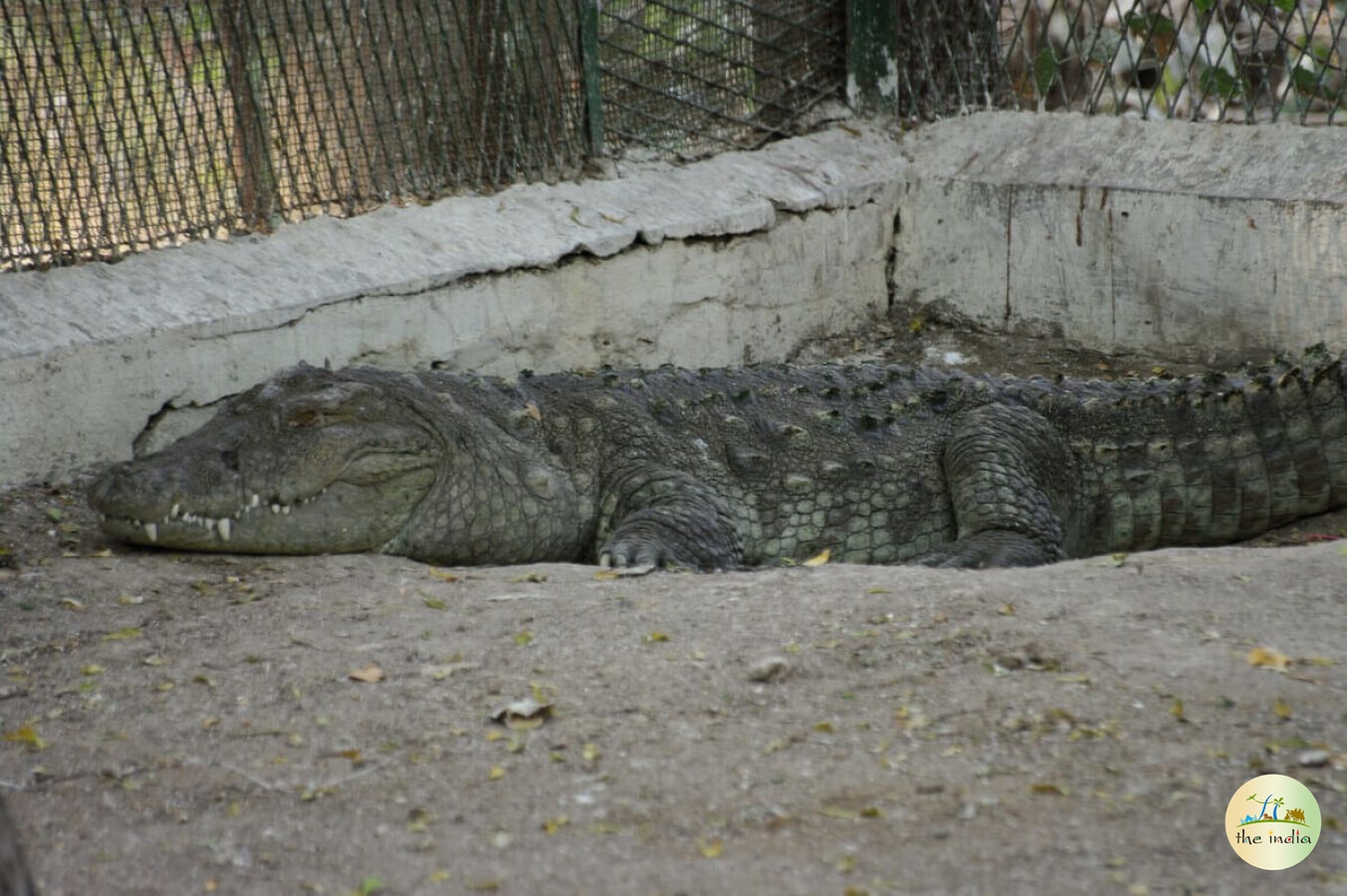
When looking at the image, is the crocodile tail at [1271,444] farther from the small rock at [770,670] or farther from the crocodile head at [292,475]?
the crocodile head at [292,475]

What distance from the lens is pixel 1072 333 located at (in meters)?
7.35

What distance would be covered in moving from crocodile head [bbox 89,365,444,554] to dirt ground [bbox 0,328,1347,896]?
0.80 ft

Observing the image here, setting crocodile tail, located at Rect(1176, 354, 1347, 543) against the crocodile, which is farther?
crocodile tail, located at Rect(1176, 354, 1347, 543)

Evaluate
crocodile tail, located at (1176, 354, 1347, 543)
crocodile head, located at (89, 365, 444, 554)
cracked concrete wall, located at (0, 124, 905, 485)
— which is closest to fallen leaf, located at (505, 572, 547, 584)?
crocodile head, located at (89, 365, 444, 554)

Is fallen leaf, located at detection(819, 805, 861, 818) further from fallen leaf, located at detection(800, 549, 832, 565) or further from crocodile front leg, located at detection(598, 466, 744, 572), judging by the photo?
fallen leaf, located at detection(800, 549, 832, 565)

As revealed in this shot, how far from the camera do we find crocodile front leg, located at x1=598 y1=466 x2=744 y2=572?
4.84m

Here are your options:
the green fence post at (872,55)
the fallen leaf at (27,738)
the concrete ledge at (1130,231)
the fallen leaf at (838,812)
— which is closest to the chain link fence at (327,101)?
the green fence post at (872,55)

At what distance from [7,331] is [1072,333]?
5.08 m

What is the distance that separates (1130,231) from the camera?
6.96m

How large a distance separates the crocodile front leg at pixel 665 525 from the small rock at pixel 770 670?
129 centimetres

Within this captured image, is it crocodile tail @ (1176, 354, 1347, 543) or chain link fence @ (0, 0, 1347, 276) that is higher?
chain link fence @ (0, 0, 1347, 276)

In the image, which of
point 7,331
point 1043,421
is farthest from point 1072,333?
point 7,331

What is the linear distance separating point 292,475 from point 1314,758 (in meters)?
3.27

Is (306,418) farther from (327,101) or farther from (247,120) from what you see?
(327,101)
